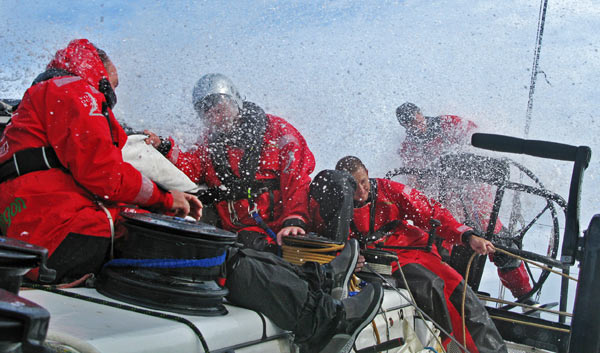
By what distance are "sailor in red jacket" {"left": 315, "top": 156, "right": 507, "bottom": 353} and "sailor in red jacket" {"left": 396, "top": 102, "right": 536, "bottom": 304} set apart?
15.4 inches

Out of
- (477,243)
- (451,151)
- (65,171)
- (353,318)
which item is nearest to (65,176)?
(65,171)

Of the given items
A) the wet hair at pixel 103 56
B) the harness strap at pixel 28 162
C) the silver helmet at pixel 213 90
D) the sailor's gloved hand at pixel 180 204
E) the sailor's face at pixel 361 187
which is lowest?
the sailor's gloved hand at pixel 180 204

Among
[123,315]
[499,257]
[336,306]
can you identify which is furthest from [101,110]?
[499,257]

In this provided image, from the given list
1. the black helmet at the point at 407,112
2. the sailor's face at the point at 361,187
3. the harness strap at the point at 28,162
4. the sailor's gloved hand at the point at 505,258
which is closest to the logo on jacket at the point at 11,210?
the harness strap at the point at 28,162

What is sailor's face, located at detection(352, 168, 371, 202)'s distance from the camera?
4992mm

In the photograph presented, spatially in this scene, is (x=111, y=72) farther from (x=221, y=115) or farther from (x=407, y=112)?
(x=407, y=112)

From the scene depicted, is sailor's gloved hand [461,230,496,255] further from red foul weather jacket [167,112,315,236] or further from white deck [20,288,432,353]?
white deck [20,288,432,353]

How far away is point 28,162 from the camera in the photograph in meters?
2.33

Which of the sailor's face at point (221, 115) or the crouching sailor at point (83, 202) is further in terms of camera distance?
the sailor's face at point (221, 115)

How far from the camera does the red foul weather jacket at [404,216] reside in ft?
16.0

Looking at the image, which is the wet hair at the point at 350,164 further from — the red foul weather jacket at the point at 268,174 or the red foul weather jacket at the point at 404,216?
the red foul weather jacket at the point at 268,174

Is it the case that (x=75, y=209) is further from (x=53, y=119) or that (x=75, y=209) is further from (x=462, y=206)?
(x=462, y=206)

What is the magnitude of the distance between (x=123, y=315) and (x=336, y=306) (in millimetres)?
1039

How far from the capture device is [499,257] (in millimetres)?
5684
